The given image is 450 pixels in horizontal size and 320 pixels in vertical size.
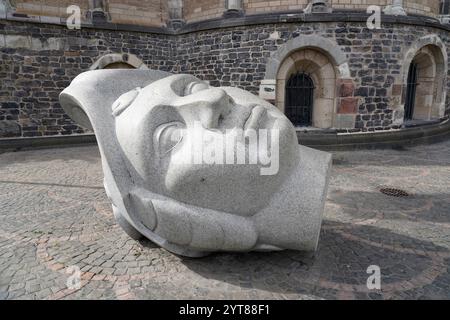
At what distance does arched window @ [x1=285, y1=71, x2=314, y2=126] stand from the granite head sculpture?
6.86 m

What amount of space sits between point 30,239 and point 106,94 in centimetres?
200

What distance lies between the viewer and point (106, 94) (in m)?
2.83

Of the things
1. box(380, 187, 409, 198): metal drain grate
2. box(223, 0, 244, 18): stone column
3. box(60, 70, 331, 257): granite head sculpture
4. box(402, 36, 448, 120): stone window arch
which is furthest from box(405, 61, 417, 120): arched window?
box(60, 70, 331, 257): granite head sculpture

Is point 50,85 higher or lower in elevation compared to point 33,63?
lower

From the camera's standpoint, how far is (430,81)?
9688mm

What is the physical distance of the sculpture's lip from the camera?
235 cm

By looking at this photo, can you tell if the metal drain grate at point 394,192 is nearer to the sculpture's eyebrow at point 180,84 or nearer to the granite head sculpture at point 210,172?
the granite head sculpture at point 210,172

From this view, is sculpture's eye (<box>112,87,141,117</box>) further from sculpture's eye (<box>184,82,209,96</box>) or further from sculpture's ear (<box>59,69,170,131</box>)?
sculpture's eye (<box>184,82,209,96</box>)

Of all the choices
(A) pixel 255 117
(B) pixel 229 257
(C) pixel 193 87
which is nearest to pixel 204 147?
(A) pixel 255 117

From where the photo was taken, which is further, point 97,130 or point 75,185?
point 75,185

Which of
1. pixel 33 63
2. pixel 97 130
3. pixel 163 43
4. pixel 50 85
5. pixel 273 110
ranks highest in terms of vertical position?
pixel 163 43

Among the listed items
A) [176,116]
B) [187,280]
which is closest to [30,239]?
[187,280]

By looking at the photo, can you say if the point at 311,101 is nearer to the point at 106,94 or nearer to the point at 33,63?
the point at 106,94

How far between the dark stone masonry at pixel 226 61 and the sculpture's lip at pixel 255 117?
6.57 m
